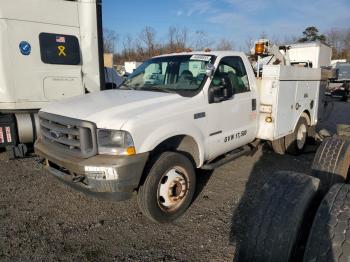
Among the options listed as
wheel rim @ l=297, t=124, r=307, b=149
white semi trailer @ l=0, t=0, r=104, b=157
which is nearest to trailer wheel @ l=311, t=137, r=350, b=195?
wheel rim @ l=297, t=124, r=307, b=149

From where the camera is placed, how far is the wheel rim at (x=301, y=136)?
256 inches

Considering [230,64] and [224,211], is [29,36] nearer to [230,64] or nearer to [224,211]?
[230,64]

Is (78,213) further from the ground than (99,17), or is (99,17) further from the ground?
Answer: (99,17)

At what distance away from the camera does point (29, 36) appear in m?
5.55

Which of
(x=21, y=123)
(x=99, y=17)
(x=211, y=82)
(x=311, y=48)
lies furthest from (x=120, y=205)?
(x=311, y=48)

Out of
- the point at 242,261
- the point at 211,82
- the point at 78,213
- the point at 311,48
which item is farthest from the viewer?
the point at 311,48

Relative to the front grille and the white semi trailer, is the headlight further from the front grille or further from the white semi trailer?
the white semi trailer

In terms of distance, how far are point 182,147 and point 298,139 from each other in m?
3.63

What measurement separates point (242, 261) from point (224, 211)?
169 centimetres

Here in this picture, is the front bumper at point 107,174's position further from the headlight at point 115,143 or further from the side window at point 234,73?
the side window at point 234,73

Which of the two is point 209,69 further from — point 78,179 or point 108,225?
point 108,225

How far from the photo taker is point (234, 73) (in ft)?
15.7

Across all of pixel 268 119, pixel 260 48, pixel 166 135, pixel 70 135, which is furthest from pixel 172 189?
pixel 260 48

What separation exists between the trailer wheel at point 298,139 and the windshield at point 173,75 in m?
2.78
